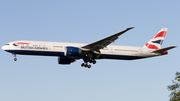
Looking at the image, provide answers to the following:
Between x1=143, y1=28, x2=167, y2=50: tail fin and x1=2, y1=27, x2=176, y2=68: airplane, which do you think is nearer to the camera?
x1=2, y1=27, x2=176, y2=68: airplane

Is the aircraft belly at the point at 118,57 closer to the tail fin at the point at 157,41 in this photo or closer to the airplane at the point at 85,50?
the airplane at the point at 85,50

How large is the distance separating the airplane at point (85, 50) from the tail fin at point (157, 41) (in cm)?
173

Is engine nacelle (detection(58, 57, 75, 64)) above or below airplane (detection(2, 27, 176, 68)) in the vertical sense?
below

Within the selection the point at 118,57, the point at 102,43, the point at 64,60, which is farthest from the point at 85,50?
the point at 64,60

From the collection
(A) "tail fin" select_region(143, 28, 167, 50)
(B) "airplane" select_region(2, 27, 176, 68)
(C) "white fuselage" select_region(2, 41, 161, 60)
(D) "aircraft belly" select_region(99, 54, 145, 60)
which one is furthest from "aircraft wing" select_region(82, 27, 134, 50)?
(A) "tail fin" select_region(143, 28, 167, 50)

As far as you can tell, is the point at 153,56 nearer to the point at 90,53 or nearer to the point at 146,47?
the point at 146,47

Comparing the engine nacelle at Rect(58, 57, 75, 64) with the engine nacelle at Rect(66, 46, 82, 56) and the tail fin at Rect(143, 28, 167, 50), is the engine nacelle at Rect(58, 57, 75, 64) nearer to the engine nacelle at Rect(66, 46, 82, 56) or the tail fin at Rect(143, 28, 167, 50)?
the engine nacelle at Rect(66, 46, 82, 56)

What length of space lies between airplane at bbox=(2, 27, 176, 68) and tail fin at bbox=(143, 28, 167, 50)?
5.68ft

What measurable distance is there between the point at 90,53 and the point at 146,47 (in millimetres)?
11942

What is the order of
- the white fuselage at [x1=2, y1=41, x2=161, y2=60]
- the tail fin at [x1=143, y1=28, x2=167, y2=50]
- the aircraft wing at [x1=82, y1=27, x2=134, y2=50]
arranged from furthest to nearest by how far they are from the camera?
1. the tail fin at [x1=143, y1=28, x2=167, y2=50]
2. the white fuselage at [x1=2, y1=41, x2=161, y2=60]
3. the aircraft wing at [x1=82, y1=27, x2=134, y2=50]

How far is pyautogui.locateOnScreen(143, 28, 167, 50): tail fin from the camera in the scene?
54125 mm

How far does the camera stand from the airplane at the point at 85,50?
45469 millimetres

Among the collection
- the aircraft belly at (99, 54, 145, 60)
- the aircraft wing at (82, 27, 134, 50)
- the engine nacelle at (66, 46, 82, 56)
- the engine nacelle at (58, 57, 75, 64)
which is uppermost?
the aircraft wing at (82, 27, 134, 50)

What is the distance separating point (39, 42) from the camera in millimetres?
46531
